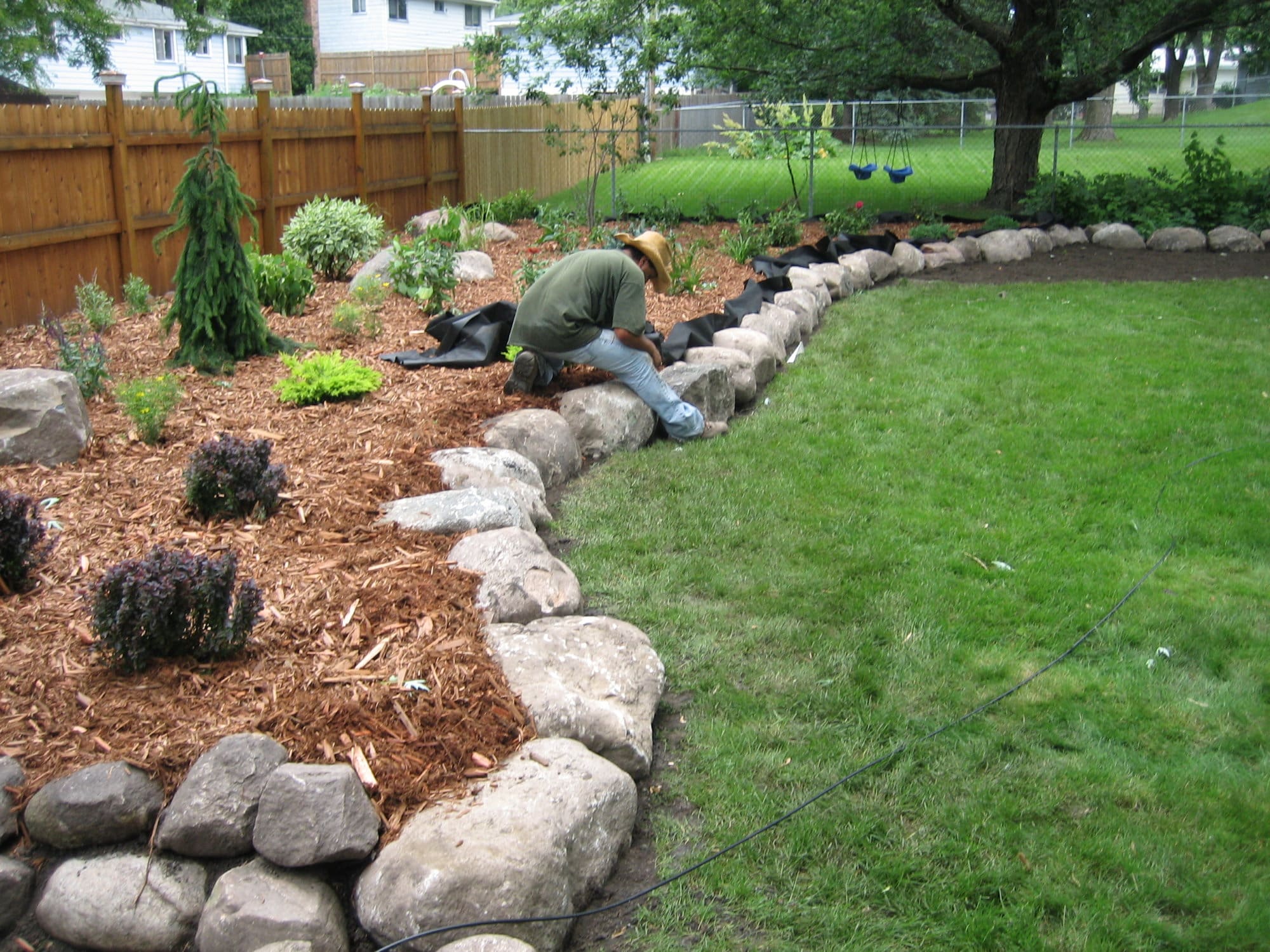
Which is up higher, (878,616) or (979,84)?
(979,84)

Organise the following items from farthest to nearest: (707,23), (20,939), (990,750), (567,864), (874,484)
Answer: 1. (707,23)
2. (874,484)
3. (990,750)
4. (567,864)
5. (20,939)

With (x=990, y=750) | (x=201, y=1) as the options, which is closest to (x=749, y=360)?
(x=990, y=750)

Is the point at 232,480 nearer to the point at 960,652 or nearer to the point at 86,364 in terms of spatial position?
the point at 86,364

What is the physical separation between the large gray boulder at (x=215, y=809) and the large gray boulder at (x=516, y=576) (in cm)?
121

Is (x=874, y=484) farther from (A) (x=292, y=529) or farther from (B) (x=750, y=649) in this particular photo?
(A) (x=292, y=529)

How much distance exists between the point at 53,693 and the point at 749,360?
5.10 m

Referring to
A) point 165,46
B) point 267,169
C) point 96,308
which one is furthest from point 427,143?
point 165,46

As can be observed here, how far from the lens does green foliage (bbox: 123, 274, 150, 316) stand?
28.0ft

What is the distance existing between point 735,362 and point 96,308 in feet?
14.6

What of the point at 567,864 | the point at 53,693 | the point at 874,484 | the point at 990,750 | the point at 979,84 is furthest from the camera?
the point at 979,84

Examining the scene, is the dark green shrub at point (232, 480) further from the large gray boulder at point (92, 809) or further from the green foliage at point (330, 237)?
the green foliage at point (330, 237)

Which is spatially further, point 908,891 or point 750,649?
point 750,649

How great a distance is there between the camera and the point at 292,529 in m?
4.62

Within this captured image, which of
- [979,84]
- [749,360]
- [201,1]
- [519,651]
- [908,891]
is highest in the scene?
[201,1]
